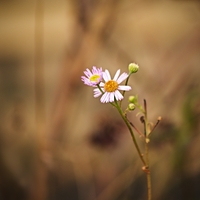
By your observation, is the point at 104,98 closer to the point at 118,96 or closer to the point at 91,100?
the point at 118,96

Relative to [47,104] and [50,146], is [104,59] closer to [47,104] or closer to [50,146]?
[47,104]

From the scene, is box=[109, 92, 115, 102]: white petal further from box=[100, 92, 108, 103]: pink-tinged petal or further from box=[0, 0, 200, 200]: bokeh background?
box=[0, 0, 200, 200]: bokeh background

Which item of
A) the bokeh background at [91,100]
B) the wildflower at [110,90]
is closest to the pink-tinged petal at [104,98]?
the wildflower at [110,90]

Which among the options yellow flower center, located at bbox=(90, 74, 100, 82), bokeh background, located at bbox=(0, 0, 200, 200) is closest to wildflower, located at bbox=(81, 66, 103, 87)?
yellow flower center, located at bbox=(90, 74, 100, 82)

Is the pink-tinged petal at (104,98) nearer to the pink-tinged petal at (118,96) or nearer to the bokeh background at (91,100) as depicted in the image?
the pink-tinged petal at (118,96)

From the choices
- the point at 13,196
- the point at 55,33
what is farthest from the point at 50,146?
the point at 55,33

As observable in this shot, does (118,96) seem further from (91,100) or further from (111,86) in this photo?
(91,100)

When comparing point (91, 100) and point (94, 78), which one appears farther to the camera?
point (91, 100)

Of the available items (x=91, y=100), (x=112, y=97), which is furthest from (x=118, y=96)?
(x=91, y=100)

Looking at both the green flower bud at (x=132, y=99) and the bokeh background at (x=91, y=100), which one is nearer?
the green flower bud at (x=132, y=99)
